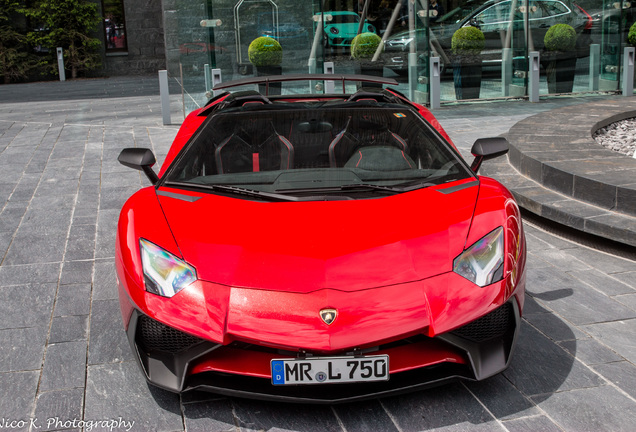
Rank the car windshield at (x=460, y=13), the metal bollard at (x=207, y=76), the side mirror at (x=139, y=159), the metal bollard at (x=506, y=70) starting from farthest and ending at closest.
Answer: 1. the metal bollard at (x=506, y=70)
2. the car windshield at (x=460, y=13)
3. the metal bollard at (x=207, y=76)
4. the side mirror at (x=139, y=159)

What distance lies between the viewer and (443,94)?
538 inches

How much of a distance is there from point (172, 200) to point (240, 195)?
0.33 meters

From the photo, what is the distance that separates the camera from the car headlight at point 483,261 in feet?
9.29

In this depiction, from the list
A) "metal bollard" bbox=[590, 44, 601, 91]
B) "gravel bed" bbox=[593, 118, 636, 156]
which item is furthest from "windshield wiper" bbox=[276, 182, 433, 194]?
"metal bollard" bbox=[590, 44, 601, 91]

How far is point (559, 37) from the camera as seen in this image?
14.0 meters

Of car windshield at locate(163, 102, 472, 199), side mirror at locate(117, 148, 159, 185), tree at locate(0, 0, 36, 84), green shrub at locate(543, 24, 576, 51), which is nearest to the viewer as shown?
car windshield at locate(163, 102, 472, 199)

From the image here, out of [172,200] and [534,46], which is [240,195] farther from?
[534,46]

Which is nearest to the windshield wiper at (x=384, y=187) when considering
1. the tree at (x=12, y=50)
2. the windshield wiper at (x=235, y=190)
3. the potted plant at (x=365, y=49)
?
the windshield wiper at (x=235, y=190)

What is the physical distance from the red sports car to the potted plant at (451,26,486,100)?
1072cm

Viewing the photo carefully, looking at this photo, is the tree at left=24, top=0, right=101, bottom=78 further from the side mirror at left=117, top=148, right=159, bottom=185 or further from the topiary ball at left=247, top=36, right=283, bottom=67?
the side mirror at left=117, top=148, right=159, bottom=185

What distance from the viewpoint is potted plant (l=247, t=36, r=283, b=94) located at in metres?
12.3

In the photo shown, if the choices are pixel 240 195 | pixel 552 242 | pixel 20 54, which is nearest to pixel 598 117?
pixel 552 242

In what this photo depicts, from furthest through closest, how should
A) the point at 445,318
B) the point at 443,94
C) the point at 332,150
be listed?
the point at 443,94
the point at 332,150
the point at 445,318

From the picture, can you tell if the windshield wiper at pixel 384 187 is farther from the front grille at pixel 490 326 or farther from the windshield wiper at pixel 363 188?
the front grille at pixel 490 326
